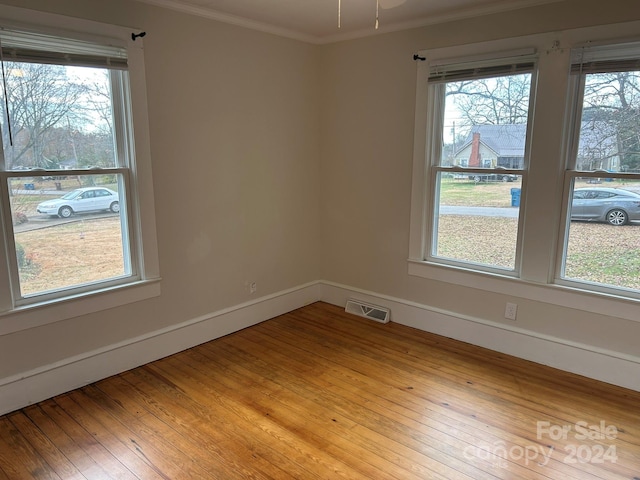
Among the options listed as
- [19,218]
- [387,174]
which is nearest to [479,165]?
[387,174]

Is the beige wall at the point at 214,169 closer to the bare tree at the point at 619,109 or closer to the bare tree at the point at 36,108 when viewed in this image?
the bare tree at the point at 36,108

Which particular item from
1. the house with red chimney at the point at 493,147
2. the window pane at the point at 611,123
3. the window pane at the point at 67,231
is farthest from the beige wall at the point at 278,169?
the house with red chimney at the point at 493,147

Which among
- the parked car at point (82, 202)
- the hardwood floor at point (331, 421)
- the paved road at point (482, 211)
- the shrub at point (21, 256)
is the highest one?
the parked car at point (82, 202)

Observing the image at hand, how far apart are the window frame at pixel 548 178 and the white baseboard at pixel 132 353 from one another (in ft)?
5.91

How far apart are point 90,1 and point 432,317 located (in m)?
3.30

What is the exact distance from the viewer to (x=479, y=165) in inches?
130

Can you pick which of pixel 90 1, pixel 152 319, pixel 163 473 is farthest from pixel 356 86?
pixel 163 473

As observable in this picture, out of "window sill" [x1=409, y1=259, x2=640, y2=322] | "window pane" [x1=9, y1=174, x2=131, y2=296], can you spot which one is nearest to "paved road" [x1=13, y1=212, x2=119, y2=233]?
"window pane" [x1=9, y1=174, x2=131, y2=296]

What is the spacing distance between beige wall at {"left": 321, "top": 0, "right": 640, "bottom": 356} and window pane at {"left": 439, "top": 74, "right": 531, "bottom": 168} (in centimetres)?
30

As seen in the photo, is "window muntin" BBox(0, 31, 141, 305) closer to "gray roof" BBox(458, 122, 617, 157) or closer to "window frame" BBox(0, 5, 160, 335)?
"window frame" BBox(0, 5, 160, 335)

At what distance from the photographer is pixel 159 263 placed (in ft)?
10.2

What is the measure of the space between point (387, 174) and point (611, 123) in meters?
1.64

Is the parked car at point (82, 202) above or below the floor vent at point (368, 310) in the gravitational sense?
above

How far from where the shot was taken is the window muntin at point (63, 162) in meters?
2.44
